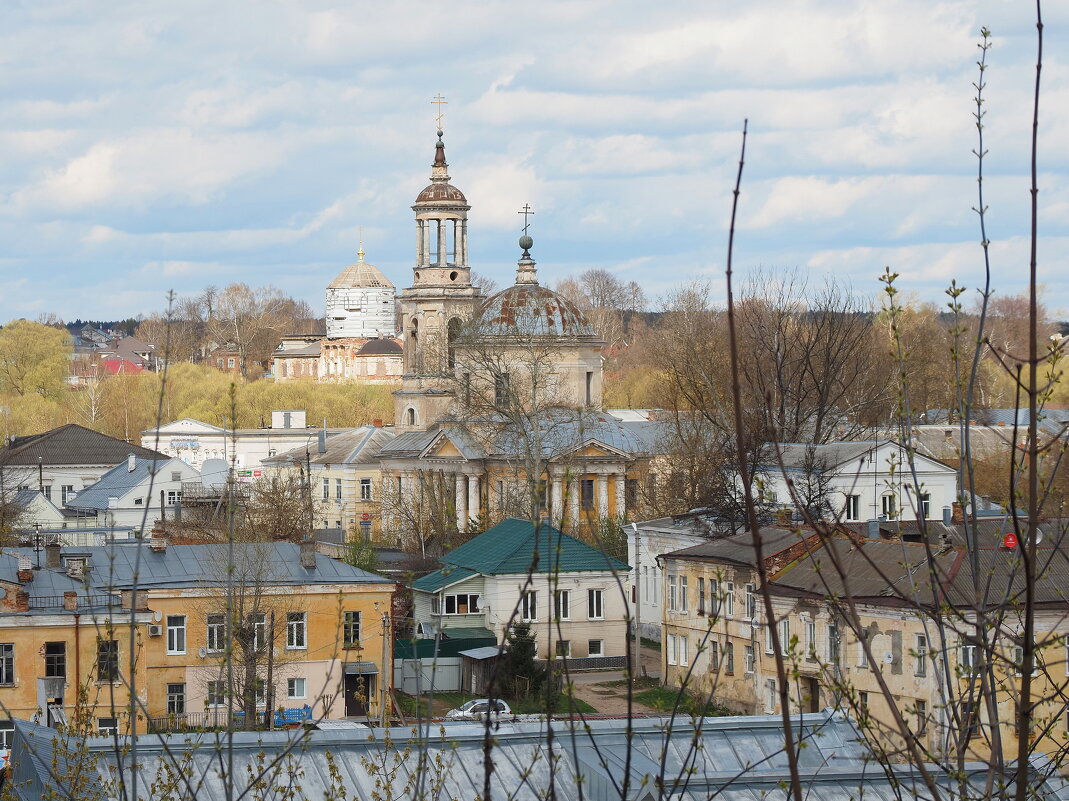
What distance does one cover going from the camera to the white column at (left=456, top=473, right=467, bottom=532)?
44169 mm

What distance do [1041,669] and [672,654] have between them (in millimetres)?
24046

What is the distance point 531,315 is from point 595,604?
15605 mm

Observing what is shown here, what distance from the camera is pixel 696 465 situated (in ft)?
132

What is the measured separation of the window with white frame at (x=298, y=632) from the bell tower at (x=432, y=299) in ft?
76.3

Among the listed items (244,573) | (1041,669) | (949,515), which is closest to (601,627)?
(949,515)

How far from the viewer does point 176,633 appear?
25.5 metres

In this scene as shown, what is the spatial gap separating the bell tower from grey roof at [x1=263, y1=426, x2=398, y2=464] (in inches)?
48.5

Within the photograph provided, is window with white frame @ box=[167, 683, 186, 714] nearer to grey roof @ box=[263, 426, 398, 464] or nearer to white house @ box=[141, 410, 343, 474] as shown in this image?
grey roof @ box=[263, 426, 398, 464]

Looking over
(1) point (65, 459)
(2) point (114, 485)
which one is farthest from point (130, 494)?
(1) point (65, 459)

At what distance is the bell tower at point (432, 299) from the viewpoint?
163 feet

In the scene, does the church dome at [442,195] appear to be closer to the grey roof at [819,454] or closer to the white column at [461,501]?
the white column at [461,501]

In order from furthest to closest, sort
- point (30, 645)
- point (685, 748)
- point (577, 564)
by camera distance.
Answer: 1. point (577, 564)
2. point (30, 645)
3. point (685, 748)

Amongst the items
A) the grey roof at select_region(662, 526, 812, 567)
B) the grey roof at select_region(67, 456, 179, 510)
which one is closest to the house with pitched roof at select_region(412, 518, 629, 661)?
the grey roof at select_region(662, 526, 812, 567)

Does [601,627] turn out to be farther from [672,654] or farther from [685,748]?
[685,748]
